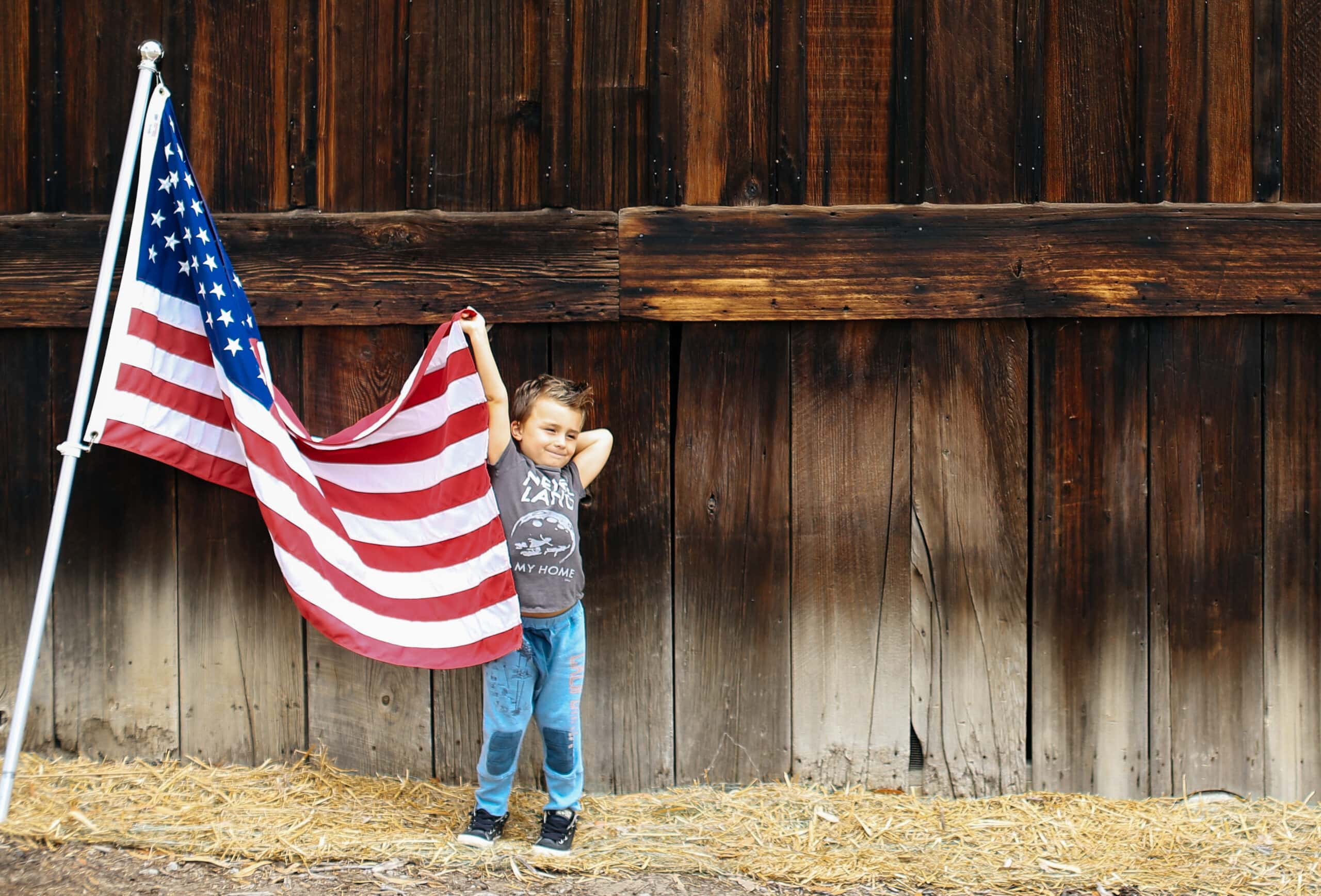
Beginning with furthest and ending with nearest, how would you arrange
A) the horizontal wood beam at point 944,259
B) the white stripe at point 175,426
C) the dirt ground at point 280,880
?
the horizontal wood beam at point 944,259 → the white stripe at point 175,426 → the dirt ground at point 280,880

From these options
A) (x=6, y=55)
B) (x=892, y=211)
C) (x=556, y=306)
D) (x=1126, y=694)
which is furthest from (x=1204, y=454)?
(x=6, y=55)

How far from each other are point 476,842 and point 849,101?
2.53 m

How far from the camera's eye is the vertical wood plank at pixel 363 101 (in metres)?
3.37

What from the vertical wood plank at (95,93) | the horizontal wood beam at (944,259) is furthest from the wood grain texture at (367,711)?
the vertical wood plank at (95,93)

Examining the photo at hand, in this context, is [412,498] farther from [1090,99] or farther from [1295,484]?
[1295,484]

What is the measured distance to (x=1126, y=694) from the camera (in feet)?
11.2

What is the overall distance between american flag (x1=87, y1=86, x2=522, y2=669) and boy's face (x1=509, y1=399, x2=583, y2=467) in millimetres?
147

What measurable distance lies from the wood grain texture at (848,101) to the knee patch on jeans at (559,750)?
1788mm

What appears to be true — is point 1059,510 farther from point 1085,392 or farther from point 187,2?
point 187,2

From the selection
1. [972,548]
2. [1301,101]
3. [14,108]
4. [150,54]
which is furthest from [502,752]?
[1301,101]

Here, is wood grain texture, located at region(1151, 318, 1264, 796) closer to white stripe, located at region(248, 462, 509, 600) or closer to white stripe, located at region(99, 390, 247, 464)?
white stripe, located at region(248, 462, 509, 600)

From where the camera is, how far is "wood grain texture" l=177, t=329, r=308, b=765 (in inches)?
135

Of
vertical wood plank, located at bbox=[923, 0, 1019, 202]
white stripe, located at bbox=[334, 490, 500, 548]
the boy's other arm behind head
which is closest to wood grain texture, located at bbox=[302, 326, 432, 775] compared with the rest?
white stripe, located at bbox=[334, 490, 500, 548]

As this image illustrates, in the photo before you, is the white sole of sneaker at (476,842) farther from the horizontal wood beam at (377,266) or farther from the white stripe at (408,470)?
the horizontal wood beam at (377,266)
